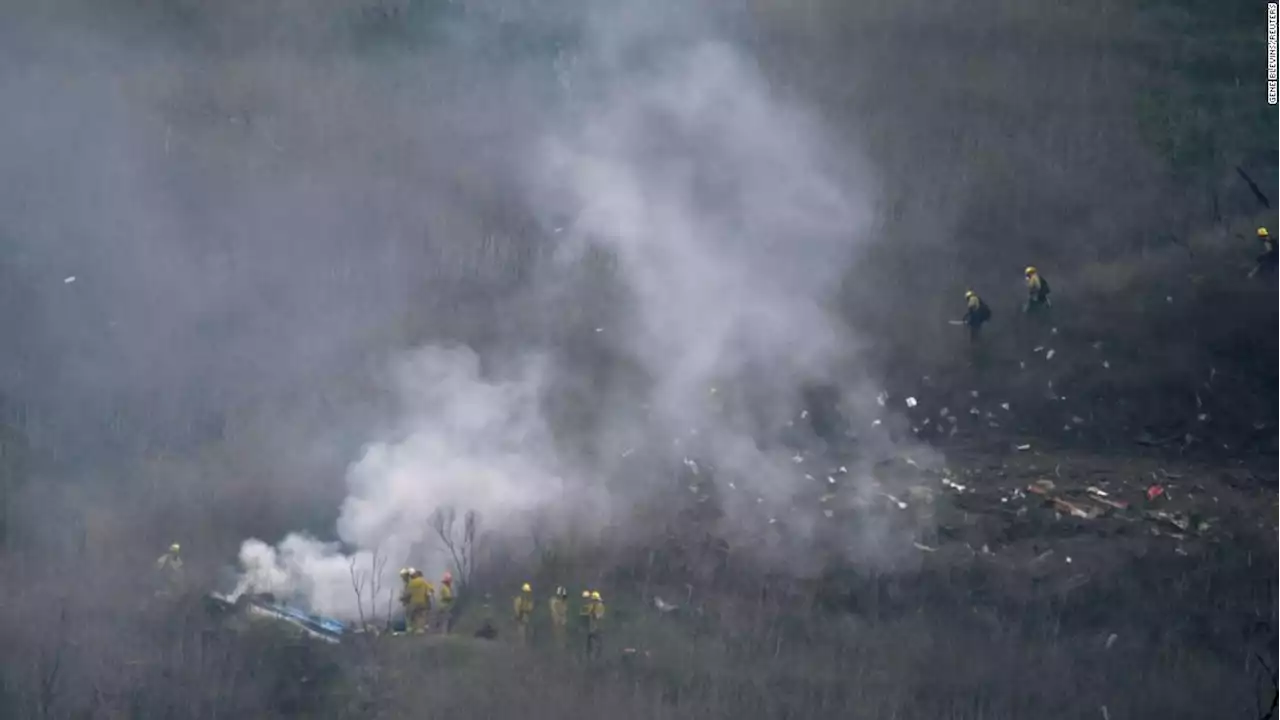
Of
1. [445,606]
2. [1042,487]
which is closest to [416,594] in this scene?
[445,606]

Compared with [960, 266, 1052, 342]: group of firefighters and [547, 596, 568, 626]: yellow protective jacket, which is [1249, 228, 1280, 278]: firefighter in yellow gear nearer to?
[960, 266, 1052, 342]: group of firefighters

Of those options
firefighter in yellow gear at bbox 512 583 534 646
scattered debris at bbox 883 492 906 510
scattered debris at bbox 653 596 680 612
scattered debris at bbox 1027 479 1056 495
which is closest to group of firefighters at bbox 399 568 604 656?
firefighter in yellow gear at bbox 512 583 534 646

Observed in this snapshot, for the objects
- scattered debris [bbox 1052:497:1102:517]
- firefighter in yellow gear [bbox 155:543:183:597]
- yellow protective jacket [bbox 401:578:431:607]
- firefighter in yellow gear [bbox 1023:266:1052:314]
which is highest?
firefighter in yellow gear [bbox 1023:266:1052:314]

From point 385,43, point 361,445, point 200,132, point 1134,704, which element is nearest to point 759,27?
point 385,43

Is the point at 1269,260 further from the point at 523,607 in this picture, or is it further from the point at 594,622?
the point at 523,607

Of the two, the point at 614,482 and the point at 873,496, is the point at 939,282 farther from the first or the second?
the point at 614,482
